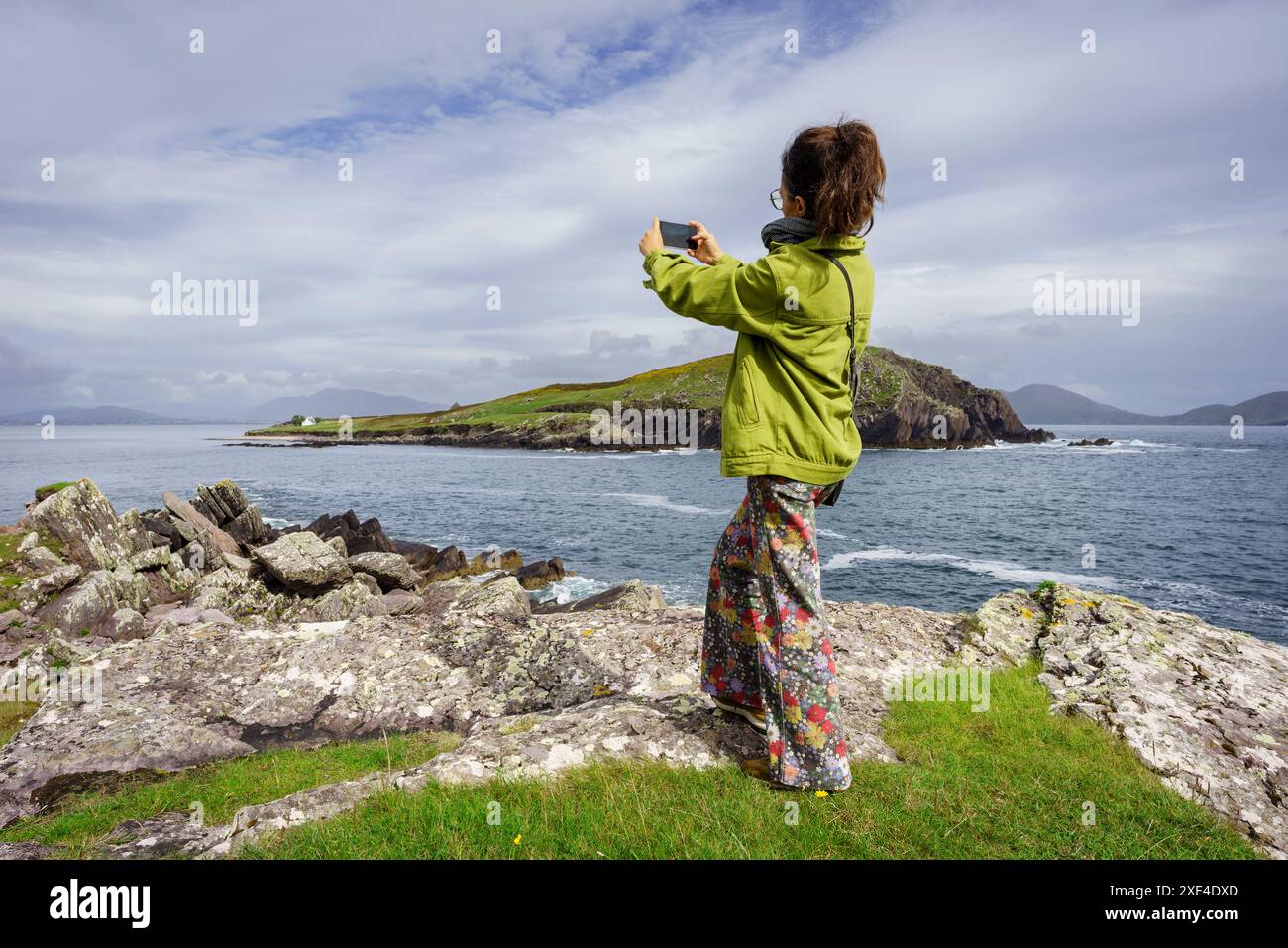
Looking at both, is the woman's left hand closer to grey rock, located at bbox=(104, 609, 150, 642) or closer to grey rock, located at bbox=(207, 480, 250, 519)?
grey rock, located at bbox=(104, 609, 150, 642)

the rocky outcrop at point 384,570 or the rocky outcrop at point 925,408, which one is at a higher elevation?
the rocky outcrop at point 925,408

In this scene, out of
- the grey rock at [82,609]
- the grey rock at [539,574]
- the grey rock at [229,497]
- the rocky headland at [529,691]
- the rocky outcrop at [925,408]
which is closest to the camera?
the rocky headland at [529,691]

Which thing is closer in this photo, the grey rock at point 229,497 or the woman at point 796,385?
the woman at point 796,385

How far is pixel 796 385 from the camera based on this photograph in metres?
4.07

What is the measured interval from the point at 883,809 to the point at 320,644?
7.29 metres

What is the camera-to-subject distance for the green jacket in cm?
388

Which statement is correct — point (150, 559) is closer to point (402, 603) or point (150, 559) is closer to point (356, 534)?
point (402, 603)

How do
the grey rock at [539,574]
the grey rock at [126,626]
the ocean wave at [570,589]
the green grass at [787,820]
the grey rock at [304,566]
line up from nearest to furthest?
the green grass at [787,820] < the grey rock at [126,626] < the grey rock at [304,566] < the ocean wave at [570,589] < the grey rock at [539,574]

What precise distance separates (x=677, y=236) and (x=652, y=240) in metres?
0.18

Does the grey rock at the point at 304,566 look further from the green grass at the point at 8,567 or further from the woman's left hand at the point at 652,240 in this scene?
the woman's left hand at the point at 652,240

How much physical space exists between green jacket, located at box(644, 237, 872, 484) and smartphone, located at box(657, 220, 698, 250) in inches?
7.8

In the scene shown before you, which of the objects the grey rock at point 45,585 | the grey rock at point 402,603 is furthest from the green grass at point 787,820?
the grey rock at point 45,585

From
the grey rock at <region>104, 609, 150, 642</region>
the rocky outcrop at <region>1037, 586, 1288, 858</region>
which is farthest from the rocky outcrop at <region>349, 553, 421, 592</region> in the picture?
the rocky outcrop at <region>1037, 586, 1288, 858</region>

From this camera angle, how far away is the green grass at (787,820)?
372cm
